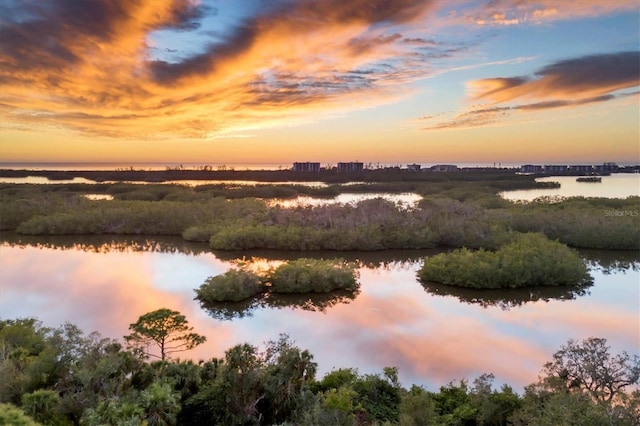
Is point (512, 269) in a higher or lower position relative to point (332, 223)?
lower

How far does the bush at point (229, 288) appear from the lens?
10117mm

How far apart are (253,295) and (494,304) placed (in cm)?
571

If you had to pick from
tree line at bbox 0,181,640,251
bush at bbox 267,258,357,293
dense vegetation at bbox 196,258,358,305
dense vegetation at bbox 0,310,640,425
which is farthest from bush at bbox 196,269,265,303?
tree line at bbox 0,181,640,251

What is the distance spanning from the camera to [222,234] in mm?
15508

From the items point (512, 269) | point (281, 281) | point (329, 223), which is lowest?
point (281, 281)

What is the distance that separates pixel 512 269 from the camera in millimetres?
10992

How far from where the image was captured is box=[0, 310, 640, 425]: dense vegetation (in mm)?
4215

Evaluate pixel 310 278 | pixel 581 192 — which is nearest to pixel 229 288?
pixel 310 278

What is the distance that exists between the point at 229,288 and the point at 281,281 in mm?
1340

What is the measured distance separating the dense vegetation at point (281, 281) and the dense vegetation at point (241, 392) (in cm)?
457

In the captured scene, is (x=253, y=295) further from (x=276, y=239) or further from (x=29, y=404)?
(x=29, y=404)

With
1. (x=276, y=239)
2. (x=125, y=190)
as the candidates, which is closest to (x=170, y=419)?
(x=276, y=239)

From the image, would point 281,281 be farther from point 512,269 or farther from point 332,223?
point 332,223

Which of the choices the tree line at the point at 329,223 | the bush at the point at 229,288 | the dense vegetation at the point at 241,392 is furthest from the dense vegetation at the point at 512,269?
the dense vegetation at the point at 241,392
